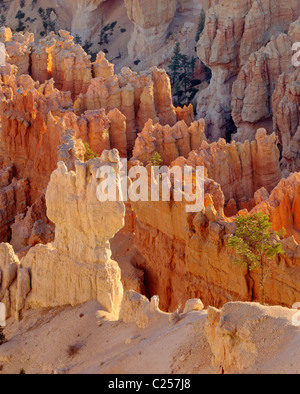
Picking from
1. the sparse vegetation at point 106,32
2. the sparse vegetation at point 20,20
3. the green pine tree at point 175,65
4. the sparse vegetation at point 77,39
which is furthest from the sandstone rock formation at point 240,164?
the sparse vegetation at point 20,20

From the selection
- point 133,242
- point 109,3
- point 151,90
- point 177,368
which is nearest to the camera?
point 177,368

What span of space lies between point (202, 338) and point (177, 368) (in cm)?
77

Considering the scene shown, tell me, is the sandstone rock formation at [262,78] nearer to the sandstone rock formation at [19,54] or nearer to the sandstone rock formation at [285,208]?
the sandstone rock formation at [19,54]

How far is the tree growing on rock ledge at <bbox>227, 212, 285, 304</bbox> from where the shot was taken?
16984 millimetres

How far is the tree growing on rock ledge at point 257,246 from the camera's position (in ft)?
55.7

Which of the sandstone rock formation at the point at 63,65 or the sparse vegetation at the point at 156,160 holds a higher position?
the sandstone rock formation at the point at 63,65

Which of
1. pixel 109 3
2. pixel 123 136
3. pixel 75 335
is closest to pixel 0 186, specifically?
pixel 123 136

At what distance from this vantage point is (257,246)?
55.9ft

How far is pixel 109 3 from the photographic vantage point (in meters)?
68.4

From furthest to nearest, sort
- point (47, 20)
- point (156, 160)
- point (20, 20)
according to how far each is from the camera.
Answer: point (20, 20)
point (47, 20)
point (156, 160)

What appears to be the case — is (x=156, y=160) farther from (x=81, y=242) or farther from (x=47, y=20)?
(x=47, y=20)

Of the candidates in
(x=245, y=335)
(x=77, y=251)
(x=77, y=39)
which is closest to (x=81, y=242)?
(x=77, y=251)

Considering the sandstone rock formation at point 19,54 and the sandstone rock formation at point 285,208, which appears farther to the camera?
the sandstone rock formation at point 19,54

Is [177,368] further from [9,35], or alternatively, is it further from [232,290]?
[9,35]
